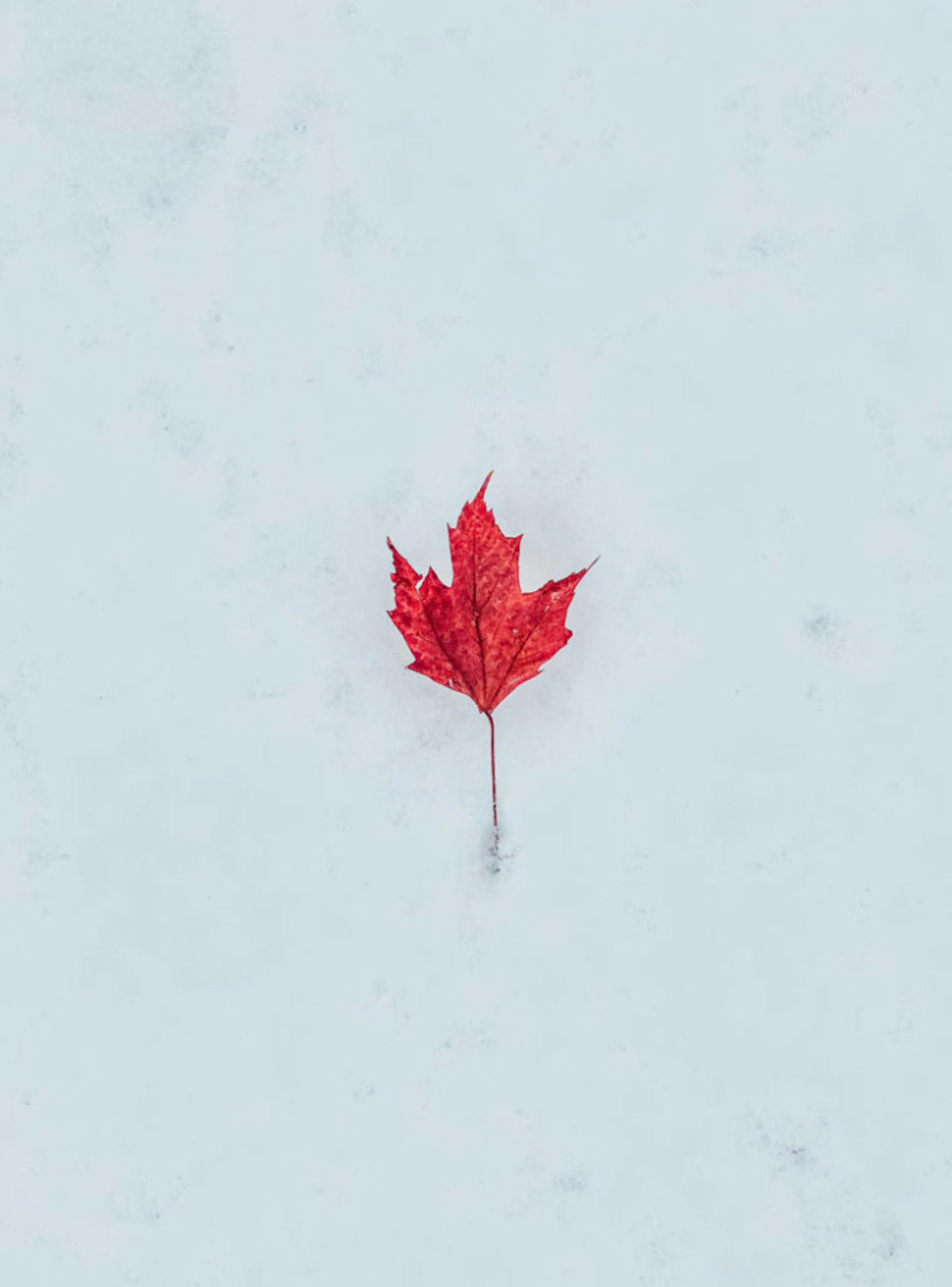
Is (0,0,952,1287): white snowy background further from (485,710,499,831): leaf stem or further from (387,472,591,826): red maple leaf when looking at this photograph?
(387,472,591,826): red maple leaf

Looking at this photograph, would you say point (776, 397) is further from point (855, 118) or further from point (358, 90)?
point (358, 90)

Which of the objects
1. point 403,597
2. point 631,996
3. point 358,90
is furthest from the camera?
point 358,90

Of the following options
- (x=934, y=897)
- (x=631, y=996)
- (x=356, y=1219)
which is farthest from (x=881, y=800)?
(x=356, y=1219)

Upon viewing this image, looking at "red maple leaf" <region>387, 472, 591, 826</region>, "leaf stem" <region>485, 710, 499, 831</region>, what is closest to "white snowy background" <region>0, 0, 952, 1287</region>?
"leaf stem" <region>485, 710, 499, 831</region>

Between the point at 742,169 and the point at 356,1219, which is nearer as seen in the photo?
the point at 356,1219

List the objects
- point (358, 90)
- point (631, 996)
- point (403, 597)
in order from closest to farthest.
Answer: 1. point (403, 597)
2. point (631, 996)
3. point (358, 90)

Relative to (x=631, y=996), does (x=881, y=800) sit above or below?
above
